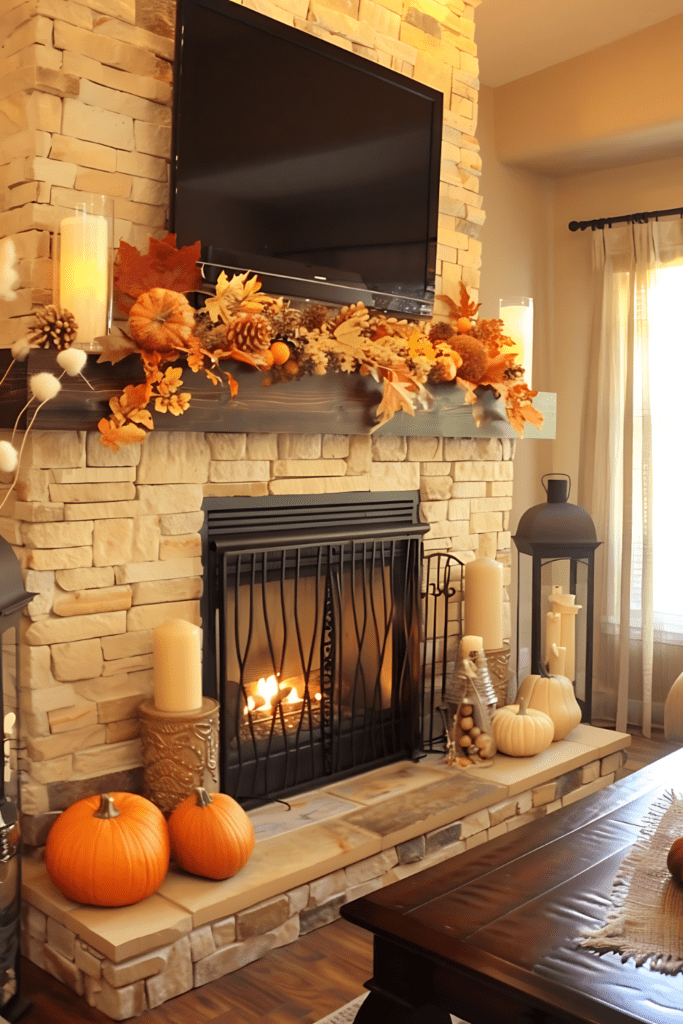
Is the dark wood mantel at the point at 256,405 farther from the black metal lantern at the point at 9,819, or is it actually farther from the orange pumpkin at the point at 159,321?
the black metal lantern at the point at 9,819

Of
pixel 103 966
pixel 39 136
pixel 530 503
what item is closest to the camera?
pixel 103 966

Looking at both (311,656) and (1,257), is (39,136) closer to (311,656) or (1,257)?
(1,257)

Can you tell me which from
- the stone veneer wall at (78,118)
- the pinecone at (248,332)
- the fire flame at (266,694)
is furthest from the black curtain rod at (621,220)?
the fire flame at (266,694)

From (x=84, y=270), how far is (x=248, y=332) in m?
0.40

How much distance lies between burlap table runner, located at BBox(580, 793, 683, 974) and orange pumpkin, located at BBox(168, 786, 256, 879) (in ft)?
2.97

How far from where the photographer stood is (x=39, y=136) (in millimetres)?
2084

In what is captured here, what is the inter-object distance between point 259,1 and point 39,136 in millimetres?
809

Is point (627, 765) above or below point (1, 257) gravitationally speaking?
below

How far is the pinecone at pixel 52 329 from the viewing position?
6.35 ft

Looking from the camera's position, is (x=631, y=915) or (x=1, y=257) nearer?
(x=631, y=915)

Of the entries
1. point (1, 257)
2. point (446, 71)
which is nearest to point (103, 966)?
point (1, 257)

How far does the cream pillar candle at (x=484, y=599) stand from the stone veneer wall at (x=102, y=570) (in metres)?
0.74

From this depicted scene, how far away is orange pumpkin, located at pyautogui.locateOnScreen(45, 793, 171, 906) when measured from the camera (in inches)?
75.9

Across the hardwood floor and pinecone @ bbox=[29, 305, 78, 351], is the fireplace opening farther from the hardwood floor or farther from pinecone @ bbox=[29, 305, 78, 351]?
pinecone @ bbox=[29, 305, 78, 351]
